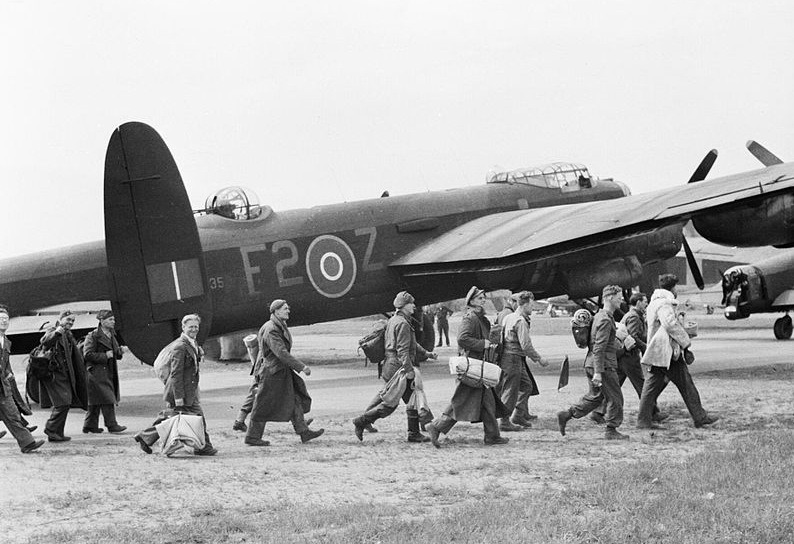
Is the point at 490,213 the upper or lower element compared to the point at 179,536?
upper

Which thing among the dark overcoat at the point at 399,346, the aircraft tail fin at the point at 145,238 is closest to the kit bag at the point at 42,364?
the aircraft tail fin at the point at 145,238

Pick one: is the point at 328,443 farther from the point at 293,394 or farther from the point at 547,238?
the point at 547,238

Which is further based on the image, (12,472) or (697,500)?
(12,472)

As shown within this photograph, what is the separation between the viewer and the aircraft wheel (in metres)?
24.6

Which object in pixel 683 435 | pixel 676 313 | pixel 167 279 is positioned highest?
pixel 167 279

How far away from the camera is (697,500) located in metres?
6.98

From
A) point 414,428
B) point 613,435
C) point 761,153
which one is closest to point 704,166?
point 761,153

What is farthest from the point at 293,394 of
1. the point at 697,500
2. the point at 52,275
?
the point at 52,275

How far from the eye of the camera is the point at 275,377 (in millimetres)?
10695

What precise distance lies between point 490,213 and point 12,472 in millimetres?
14255

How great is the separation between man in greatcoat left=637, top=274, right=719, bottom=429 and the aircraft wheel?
15133 millimetres

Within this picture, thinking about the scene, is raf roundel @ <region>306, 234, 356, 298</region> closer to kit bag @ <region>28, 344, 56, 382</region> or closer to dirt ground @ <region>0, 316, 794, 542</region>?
dirt ground @ <region>0, 316, 794, 542</region>

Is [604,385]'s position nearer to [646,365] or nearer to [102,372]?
[646,365]

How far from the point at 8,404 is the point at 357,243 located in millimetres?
9776
